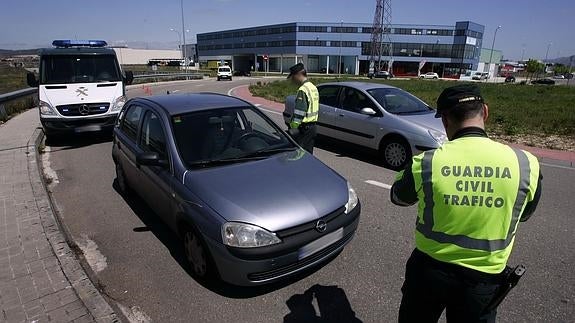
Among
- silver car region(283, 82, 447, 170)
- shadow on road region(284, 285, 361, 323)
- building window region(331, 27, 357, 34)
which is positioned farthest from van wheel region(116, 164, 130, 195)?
building window region(331, 27, 357, 34)

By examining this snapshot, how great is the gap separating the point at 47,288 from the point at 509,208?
11.7ft

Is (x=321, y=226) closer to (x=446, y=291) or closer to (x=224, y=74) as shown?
(x=446, y=291)

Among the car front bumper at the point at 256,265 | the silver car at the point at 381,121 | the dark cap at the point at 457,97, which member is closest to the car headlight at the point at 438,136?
the silver car at the point at 381,121

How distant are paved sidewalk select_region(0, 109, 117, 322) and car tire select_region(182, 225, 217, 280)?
776 millimetres

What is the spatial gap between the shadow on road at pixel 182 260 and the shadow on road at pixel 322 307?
0.19 m

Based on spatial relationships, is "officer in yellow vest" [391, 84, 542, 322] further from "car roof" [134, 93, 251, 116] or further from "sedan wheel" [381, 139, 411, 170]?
"sedan wheel" [381, 139, 411, 170]

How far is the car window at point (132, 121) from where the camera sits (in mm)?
4746

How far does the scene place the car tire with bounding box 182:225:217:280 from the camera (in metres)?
3.15

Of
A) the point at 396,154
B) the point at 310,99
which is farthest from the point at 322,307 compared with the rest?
the point at 396,154

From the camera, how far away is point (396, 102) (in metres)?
7.35

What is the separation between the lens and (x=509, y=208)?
1625 mm

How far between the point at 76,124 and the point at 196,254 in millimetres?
7019

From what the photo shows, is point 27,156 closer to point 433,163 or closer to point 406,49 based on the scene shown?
point 433,163

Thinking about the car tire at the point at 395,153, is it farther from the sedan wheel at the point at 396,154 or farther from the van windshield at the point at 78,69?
the van windshield at the point at 78,69
